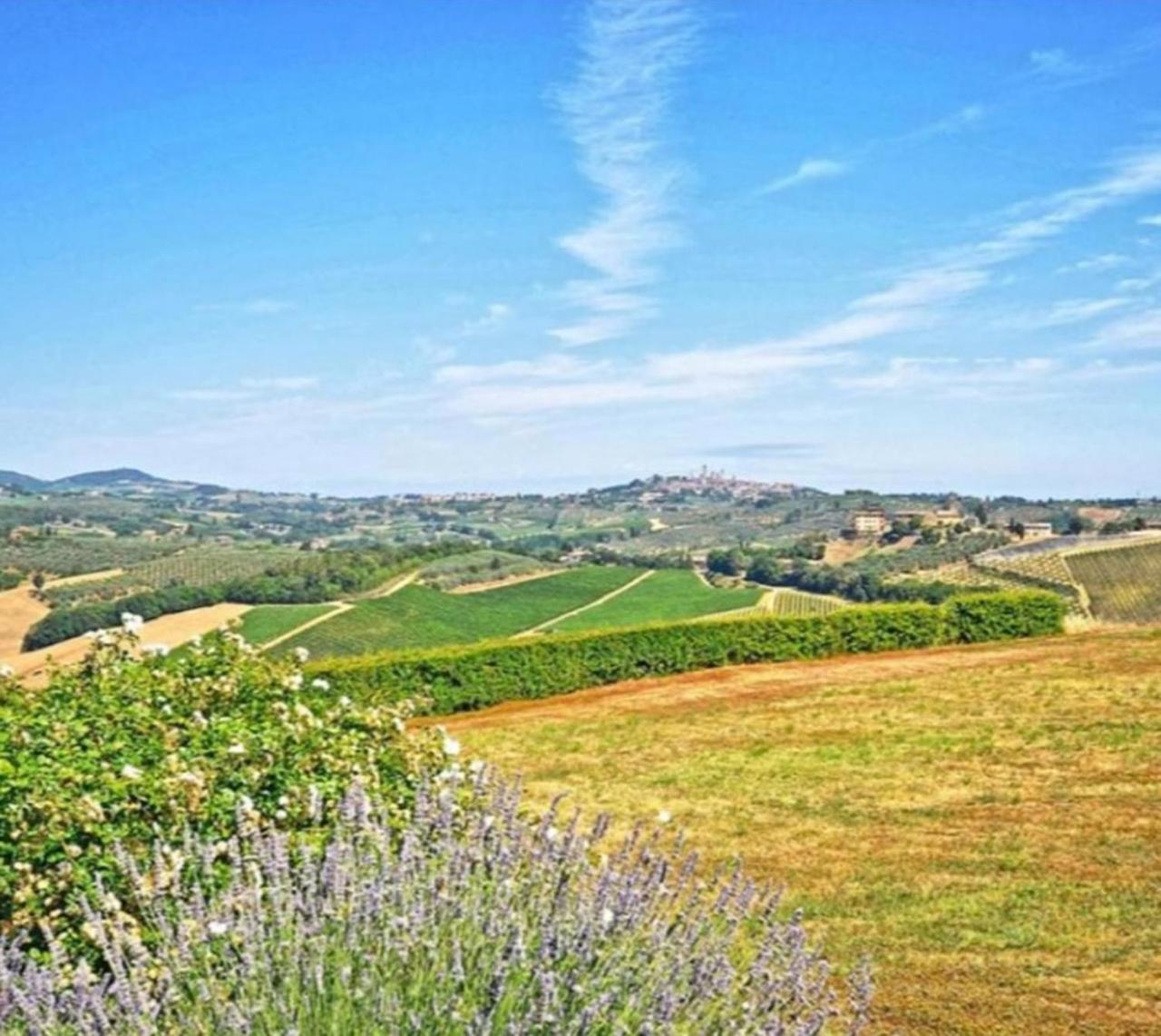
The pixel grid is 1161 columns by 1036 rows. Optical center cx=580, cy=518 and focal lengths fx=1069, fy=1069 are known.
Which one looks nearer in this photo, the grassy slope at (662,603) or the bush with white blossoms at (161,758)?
the bush with white blossoms at (161,758)

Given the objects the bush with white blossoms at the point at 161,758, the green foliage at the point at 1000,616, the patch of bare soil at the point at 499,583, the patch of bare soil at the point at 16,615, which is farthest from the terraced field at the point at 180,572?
the bush with white blossoms at the point at 161,758

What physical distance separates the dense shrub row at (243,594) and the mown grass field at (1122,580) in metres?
40.3

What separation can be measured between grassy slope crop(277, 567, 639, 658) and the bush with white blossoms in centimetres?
3683

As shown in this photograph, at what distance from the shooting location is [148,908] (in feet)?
15.1

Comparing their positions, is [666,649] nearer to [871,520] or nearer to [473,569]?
[473,569]

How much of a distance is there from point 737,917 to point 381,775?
9.98 ft

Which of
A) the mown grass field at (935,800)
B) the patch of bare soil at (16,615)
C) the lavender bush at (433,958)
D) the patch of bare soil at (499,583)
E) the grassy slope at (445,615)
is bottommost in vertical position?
the patch of bare soil at (16,615)

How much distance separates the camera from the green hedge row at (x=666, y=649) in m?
21.9

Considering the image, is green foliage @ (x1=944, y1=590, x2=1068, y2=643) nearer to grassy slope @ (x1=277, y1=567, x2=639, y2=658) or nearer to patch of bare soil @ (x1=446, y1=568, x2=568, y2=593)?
grassy slope @ (x1=277, y1=567, x2=639, y2=658)

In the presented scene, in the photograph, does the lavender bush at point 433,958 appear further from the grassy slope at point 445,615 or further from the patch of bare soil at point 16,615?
the patch of bare soil at point 16,615

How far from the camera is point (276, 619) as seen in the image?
5156 cm

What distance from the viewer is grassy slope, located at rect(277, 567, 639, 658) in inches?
1842

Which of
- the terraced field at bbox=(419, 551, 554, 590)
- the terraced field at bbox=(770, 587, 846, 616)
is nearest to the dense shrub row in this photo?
the terraced field at bbox=(419, 551, 554, 590)

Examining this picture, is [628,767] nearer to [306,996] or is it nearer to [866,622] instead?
[306,996]
